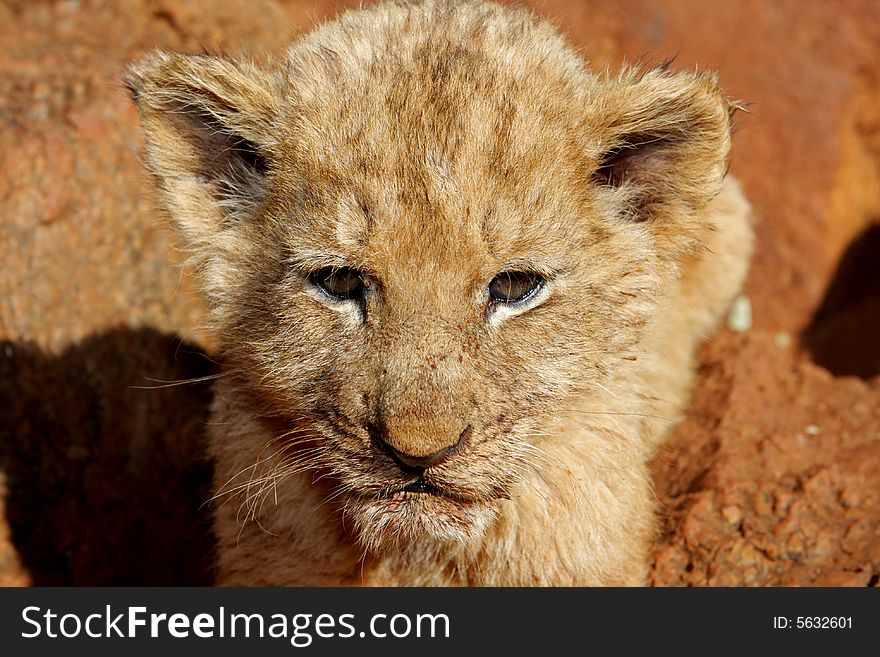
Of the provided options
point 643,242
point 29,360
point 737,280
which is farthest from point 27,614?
point 737,280

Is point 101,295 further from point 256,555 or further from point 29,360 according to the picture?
point 256,555

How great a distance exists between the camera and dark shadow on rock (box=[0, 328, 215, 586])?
4.81 meters

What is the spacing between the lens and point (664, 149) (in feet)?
11.2

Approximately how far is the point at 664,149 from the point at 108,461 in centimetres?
315

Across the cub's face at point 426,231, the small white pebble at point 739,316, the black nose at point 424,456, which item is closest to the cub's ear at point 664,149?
the cub's face at point 426,231

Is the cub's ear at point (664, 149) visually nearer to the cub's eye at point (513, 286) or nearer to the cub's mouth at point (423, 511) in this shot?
the cub's eye at point (513, 286)

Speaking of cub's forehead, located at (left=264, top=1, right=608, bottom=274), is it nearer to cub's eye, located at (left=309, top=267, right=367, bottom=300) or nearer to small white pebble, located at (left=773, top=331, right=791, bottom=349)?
cub's eye, located at (left=309, top=267, right=367, bottom=300)

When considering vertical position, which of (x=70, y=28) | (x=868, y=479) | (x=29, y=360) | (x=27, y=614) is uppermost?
(x=70, y=28)

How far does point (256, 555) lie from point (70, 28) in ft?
11.9

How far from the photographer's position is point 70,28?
598 cm

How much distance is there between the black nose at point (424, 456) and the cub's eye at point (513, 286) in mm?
450

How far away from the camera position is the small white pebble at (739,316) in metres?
6.73

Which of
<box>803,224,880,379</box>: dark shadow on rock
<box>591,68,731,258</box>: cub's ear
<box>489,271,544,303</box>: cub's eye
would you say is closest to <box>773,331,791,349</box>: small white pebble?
<box>803,224,880,379</box>: dark shadow on rock

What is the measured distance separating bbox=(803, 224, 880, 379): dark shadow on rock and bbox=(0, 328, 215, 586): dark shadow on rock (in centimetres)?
442
